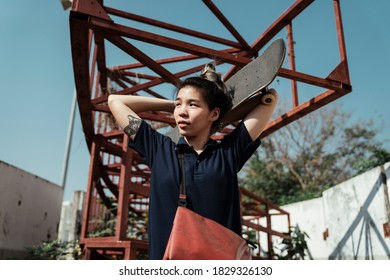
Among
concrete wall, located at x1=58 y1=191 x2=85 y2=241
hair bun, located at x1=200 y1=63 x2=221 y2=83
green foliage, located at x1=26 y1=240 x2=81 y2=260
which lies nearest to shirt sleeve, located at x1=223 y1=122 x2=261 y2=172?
hair bun, located at x1=200 y1=63 x2=221 y2=83

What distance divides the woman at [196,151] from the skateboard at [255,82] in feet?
0.13

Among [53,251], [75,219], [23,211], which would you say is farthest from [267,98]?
[75,219]

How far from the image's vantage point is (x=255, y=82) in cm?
175

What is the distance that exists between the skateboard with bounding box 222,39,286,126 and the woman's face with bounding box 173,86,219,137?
0.63 feet

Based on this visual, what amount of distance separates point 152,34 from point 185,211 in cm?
248

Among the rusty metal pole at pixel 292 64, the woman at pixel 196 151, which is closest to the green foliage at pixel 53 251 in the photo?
the rusty metal pole at pixel 292 64

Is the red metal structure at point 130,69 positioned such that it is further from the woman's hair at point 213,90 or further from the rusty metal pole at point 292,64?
the woman's hair at point 213,90

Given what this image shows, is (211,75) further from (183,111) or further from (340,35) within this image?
(340,35)

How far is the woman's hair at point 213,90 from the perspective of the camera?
158 cm

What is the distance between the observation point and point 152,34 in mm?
3260

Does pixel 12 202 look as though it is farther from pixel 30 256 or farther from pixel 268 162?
pixel 268 162
